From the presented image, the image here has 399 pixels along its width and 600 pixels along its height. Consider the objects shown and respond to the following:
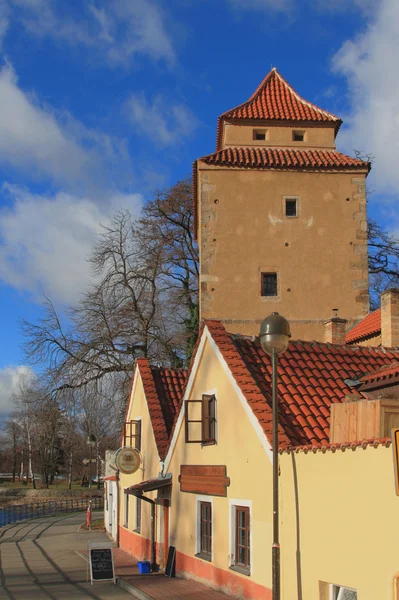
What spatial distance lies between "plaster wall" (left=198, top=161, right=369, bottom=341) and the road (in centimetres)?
922

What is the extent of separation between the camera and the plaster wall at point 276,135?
86.0ft

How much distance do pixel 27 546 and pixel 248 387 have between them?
17648 mm

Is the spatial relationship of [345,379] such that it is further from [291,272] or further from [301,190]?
[301,190]

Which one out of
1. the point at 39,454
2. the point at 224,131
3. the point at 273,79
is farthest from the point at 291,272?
the point at 39,454

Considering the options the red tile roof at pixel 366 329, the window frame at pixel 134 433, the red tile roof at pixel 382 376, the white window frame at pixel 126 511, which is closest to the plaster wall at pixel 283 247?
the red tile roof at pixel 366 329

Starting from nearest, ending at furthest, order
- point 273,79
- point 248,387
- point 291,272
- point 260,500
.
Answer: point 260,500, point 248,387, point 291,272, point 273,79

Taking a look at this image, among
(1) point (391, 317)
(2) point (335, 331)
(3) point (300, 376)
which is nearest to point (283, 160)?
(2) point (335, 331)

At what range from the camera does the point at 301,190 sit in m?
24.2

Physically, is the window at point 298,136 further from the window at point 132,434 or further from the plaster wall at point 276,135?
the window at point 132,434

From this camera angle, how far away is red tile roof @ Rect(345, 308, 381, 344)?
64.1ft

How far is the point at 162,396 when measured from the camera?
20.3 m

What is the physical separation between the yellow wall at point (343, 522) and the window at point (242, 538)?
163 centimetres

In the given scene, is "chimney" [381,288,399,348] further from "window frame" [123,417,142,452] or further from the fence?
the fence

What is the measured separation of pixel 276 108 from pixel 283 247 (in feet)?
22.5
